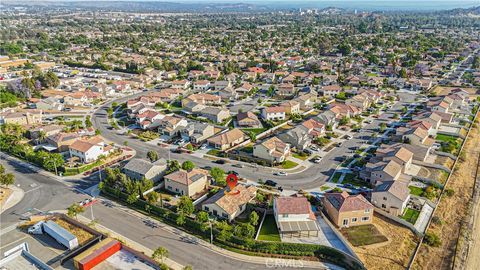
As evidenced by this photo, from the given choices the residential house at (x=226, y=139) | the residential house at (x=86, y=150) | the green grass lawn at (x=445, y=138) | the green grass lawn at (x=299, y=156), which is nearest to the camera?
the residential house at (x=86, y=150)

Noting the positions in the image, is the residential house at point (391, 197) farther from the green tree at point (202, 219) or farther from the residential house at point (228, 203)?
the green tree at point (202, 219)

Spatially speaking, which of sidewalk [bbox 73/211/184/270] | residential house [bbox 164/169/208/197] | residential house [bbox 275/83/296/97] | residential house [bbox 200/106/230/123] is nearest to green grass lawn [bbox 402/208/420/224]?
residential house [bbox 164/169/208/197]

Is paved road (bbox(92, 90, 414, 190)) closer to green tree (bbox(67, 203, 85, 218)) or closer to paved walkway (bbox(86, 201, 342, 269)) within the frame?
paved walkway (bbox(86, 201, 342, 269))

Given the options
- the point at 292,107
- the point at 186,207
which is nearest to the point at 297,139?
the point at 292,107

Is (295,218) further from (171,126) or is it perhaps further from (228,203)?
(171,126)

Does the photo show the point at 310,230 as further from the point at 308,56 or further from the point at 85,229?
the point at 308,56

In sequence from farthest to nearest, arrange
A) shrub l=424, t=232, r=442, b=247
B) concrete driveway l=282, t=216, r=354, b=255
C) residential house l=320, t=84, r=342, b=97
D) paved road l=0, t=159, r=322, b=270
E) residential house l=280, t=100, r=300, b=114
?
residential house l=320, t=84, r=342, b=97
residential house l=280, t=100, r=300, b=114
shrub l=424, t=232, r=442, b=247
concrete driveway l=282, t=216, r=354, b=255
paved road l=0, t=159, r=322, b=270

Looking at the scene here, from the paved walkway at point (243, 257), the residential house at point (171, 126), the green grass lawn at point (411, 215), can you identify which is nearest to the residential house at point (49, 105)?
the residential house at point (171, 126)
